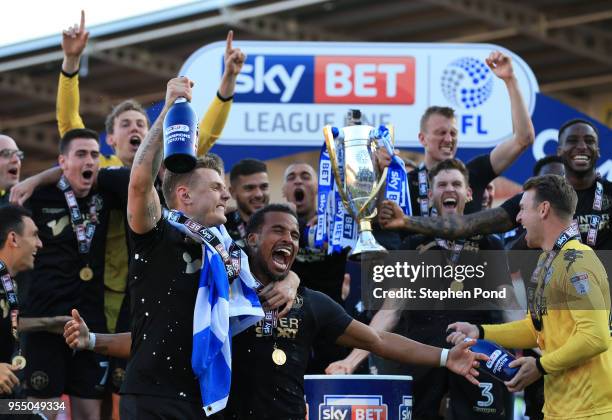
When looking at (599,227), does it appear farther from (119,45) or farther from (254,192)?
(119,45)

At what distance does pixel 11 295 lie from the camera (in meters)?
7.25

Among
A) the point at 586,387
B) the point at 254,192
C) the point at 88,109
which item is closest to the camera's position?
the point at 586,387

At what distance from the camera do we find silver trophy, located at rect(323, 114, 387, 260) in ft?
23.8

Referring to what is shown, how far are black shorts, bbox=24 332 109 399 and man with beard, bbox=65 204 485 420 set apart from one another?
1.31 m

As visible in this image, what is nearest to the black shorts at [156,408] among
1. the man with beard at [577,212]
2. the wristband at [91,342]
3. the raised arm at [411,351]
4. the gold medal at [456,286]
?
the wristband at [91,342]

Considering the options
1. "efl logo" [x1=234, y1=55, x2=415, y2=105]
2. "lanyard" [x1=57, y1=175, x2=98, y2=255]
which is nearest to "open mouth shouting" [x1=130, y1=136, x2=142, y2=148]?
"lanyard" [x1=57, y1=175, x2=98, y2=255]

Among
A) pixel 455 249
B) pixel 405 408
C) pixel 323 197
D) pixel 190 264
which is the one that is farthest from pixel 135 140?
pixel 405 408

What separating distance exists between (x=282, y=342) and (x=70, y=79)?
310cm

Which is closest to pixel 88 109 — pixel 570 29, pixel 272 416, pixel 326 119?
pixel 570 29

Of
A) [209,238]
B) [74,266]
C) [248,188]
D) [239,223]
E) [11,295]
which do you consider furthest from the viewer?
[248,188]

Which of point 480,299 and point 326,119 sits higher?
point 326,119

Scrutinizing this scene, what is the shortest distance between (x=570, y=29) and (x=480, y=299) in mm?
13231

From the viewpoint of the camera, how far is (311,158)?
61.9 feet

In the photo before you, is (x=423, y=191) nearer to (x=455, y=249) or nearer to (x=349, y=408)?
(x=455, y=249)
